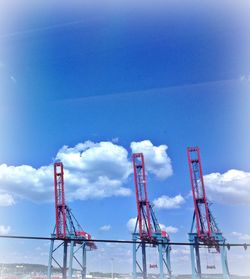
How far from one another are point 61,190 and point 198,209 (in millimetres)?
11001

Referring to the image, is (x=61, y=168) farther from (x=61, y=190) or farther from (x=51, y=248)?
(x=51, y=248)

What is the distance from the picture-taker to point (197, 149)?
24.4m

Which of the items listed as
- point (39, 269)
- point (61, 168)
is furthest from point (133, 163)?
point (39, 269)

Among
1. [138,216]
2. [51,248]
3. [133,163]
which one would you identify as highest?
[133,163]

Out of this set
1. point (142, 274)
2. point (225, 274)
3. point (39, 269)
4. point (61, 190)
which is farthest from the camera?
point (39, 269)

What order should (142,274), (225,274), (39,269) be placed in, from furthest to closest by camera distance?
(39,269)
(142,274)
(225,274)

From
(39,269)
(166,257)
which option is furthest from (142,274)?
(39,269)

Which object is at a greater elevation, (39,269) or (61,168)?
(61,168)

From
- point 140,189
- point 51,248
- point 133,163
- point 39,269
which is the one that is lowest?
point 39,269

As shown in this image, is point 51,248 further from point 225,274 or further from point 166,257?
point 225,274

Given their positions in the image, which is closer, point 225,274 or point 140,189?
point 225,274

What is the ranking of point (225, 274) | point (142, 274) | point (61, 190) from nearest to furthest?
point (225, 274) → point (142, 274) → point (61, 190)

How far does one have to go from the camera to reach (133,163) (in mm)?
25734

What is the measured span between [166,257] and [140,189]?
630 cm
